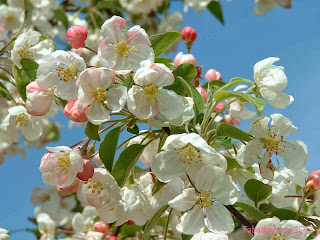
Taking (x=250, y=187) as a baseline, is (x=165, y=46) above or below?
above

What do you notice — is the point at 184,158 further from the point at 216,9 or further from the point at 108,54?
the point at 216,9

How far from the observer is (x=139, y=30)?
5.23 feet

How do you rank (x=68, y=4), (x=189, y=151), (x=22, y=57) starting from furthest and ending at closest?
(x=68, y=4)
(x=22, y=57)
(x=189, y=151)

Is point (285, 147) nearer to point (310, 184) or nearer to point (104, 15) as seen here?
point (310, 184)

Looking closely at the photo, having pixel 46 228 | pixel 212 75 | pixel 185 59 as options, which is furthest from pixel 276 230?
pixel 46 228

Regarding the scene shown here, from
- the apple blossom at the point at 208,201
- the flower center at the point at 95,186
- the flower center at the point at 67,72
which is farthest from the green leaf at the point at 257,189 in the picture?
the flower center at the point at 67,72

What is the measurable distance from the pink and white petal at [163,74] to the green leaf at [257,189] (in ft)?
1.40

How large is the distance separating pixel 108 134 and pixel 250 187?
0.51 metres

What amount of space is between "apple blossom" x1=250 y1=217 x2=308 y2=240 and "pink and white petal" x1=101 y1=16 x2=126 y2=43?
0.77 m

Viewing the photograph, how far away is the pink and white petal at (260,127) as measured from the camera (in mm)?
1490

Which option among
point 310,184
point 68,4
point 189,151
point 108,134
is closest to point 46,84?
point 108,134

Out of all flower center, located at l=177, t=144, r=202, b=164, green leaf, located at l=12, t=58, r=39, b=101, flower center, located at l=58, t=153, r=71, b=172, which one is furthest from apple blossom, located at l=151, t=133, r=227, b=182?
green leaf, located at l=12, t=58, r=39, b=101

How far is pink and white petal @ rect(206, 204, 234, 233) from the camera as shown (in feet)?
4.62

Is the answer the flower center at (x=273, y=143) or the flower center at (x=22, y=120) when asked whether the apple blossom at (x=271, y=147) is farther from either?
the flower center at (x=22, y=120)
